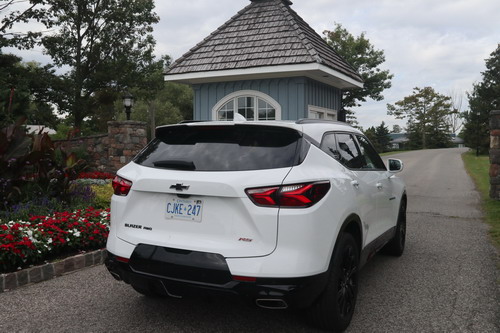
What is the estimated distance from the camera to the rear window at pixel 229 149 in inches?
120

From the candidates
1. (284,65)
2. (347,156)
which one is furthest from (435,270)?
(284,65)

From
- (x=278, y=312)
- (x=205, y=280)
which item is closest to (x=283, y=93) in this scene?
(x=278, y=312)

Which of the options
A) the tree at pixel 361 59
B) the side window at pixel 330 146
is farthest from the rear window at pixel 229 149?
the tree at pixel 361 59

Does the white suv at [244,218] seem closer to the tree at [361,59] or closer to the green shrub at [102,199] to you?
Result: the green shrub at [102,199]

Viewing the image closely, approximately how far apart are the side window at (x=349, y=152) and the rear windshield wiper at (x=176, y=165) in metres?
1.38

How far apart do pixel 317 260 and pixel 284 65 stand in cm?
770

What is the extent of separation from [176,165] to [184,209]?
36cm

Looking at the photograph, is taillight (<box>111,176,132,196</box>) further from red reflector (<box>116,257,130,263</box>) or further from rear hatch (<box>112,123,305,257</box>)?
red reflector (<box>116,257,130,263</box>)

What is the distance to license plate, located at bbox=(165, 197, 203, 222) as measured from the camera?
119 inches

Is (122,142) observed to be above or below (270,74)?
below

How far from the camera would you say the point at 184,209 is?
306 cm

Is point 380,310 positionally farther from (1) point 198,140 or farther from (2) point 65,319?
(2) point 65,319

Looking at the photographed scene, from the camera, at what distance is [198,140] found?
338cm

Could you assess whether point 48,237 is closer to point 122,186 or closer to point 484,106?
point 122,186
